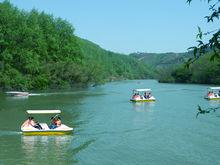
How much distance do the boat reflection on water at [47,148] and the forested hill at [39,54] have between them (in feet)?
187

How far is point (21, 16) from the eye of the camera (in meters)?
92.8

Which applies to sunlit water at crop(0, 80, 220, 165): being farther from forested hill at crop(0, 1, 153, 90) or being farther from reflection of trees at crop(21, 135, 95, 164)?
forested hill at crop(0, 1, 153, 90)

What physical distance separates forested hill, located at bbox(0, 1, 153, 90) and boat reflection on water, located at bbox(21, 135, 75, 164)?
5700 centimetres

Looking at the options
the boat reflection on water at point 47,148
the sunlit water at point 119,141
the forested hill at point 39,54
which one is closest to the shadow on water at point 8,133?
the sunlit water at point 119,141

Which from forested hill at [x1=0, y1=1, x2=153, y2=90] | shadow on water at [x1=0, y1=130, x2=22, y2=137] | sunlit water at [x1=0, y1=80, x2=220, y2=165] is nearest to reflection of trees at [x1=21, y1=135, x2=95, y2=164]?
sunlit water at [x1=0, y1=80, x2=220, y2=165]

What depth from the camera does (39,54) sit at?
100000mm

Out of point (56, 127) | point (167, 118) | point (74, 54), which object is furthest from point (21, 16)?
point (56, 127)

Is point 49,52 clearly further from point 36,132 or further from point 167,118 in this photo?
point 36,132

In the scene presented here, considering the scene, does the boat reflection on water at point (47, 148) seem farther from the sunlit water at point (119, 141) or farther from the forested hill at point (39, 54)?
Answer: the forested hill at point (39, 54)

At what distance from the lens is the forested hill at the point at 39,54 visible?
86750mm

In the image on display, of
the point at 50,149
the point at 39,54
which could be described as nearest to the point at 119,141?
the point at 50,149

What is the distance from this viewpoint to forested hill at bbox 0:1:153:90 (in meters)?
86.8

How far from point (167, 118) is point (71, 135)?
559 inches

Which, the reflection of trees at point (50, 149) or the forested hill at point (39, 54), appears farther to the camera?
the forested hill at point (39, 54)
